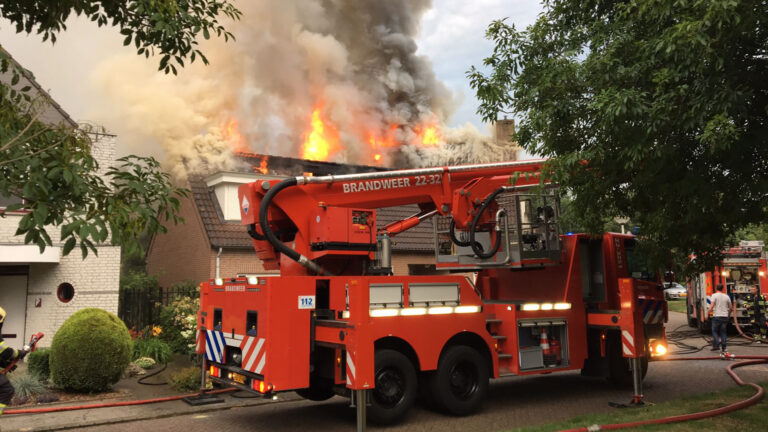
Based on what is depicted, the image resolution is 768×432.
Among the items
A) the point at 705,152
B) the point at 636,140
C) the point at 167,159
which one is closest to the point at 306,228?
the point at 636,140

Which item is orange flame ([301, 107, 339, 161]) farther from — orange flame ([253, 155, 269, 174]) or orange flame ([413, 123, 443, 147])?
orange flame ([413, 123, 443, 147])

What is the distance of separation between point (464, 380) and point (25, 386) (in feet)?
23.7

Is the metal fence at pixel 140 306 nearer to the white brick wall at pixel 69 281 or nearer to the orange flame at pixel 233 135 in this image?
the white brick wall at pixel 69 281

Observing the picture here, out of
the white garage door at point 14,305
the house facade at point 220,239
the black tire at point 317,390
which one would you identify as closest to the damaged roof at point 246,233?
the house facade at point 220,239

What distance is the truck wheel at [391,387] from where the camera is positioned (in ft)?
25.8

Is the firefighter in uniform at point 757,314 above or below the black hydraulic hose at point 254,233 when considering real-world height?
below

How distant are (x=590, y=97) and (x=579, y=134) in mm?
479

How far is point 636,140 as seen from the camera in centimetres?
650

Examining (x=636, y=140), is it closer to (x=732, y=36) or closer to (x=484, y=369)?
(x=732, y=36)

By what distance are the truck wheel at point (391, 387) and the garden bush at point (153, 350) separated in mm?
6870

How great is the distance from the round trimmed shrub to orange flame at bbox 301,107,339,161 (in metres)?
16.0

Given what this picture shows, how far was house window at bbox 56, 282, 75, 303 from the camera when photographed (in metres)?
14.3

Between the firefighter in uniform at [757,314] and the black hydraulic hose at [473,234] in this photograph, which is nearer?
the black hydraulic hose at [473,234]

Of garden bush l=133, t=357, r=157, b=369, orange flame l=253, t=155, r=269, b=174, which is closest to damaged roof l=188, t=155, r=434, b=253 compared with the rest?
orange flame l=253, t=155, r=269, b=174
